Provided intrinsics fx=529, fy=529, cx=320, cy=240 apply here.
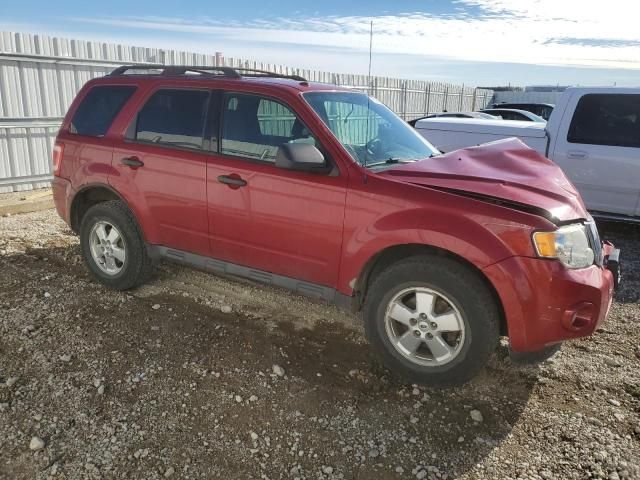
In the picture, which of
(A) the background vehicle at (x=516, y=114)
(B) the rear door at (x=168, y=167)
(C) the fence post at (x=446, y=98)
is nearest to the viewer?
(B) the rear door at (x=168, y=167)

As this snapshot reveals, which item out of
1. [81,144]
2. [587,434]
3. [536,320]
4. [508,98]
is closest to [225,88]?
[81,144]

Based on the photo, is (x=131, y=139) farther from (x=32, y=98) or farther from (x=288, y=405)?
(x=32, y=98)

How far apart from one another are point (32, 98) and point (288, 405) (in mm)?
7698

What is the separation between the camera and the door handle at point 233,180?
381 cm

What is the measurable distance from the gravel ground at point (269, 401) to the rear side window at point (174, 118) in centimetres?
139

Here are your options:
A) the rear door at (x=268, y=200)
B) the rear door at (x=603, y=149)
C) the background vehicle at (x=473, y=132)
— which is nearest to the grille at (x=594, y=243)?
the rear door at (x=268, y=200)

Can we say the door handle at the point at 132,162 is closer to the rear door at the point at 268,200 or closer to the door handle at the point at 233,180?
the rear door at the point at 268,200

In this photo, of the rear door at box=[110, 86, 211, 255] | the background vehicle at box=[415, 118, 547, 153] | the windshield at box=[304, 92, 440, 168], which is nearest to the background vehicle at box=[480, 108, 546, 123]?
the background vehicle at box=[415, 118, 547, 153]


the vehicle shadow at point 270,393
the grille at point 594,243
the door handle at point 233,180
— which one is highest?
the door handle at point 233,180

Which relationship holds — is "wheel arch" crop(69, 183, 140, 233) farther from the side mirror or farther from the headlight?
the headlight

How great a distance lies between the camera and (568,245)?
2.96 m

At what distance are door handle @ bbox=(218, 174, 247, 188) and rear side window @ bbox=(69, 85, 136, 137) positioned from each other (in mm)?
1340

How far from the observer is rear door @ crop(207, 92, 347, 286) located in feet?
11.5

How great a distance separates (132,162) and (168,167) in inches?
15.2
